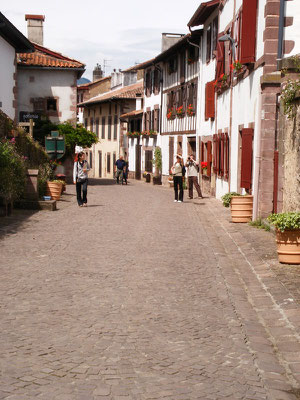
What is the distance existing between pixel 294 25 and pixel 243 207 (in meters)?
4.20

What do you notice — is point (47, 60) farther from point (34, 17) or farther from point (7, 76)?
point (7, 76)

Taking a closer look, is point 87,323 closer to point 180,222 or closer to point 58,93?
point 180,222

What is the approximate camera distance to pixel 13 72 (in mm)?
31484

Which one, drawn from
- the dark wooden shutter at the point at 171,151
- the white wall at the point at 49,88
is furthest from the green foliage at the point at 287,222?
the white wall at the point at 49,88

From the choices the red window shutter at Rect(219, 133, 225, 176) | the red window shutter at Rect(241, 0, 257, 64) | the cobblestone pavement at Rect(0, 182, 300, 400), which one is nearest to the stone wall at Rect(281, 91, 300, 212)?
the cobblestone pavement at Rect(0, 182, 300, 400)

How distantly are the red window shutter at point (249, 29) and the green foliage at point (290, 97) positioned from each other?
5148 mm

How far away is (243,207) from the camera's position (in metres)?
16.4

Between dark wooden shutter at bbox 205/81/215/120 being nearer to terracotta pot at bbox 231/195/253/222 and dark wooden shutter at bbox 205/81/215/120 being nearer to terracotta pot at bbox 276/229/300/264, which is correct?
terracotta pot at bbox 231/195/253/222

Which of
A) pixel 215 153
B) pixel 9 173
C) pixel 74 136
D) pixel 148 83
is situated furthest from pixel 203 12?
pixel 148 83

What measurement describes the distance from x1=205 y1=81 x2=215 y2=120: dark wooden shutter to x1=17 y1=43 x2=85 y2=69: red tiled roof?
11776 mm

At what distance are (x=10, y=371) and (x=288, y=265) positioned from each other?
18.9 ft

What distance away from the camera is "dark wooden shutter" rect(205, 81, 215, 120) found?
26.8 m

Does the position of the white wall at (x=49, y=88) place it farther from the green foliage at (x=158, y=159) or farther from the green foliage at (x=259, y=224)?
the green foliage at (x=259, y=224)

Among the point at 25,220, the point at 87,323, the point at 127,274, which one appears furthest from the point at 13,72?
the point at 87,323
